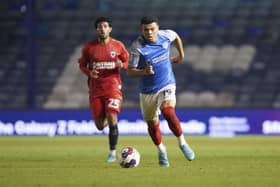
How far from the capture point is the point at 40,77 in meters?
31.3

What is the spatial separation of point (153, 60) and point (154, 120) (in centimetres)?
84

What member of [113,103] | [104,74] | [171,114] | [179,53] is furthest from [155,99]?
[104,74]

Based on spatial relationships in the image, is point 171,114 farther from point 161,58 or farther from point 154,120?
point 161,58

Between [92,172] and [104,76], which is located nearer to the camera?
[92,172]

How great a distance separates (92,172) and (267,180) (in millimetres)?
2380

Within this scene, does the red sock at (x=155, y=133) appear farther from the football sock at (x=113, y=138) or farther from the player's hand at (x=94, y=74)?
the player's hand at (x=94, y=74)

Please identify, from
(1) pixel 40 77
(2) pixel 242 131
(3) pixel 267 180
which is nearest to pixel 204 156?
(3) pixel 267 180

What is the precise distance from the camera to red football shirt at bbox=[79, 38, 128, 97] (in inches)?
578

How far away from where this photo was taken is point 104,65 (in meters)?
14.7

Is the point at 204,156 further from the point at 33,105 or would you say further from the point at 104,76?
the point at 33,105

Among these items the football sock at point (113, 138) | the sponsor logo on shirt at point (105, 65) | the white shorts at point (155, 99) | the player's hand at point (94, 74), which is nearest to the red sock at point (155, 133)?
the white shorts at point (155, 99)

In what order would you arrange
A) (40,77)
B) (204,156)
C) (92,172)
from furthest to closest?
(40,77) → (204,156) → (92,172)

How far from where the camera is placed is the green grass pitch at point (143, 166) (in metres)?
10.8

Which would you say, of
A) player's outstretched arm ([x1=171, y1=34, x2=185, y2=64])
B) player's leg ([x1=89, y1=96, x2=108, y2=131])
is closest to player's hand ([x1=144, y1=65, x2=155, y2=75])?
player's outstretched arm ([x1=171, y1=34, x2=185, y2=64])
